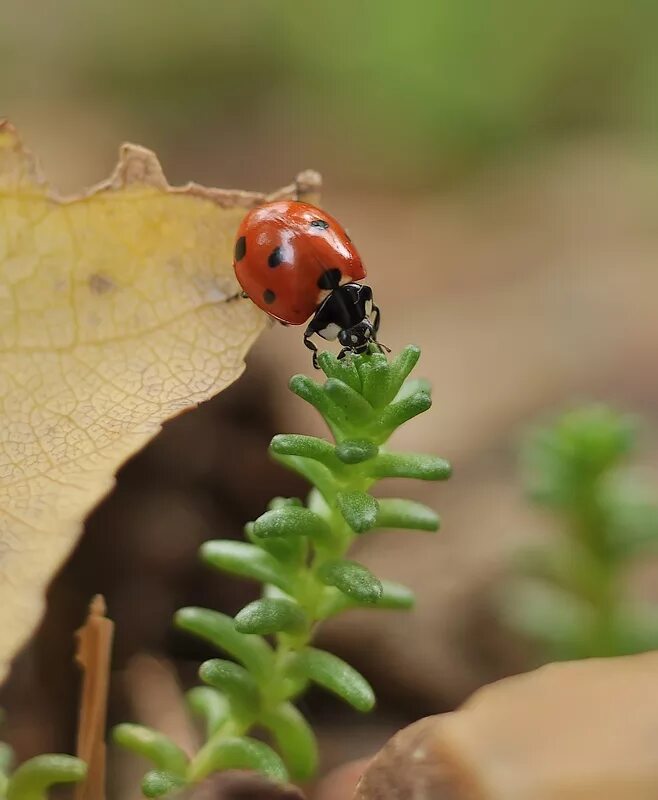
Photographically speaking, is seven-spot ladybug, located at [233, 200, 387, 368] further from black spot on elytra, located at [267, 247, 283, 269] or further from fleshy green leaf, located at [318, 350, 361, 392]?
fleshy green leaf, located at [318, 350, 361, 392]

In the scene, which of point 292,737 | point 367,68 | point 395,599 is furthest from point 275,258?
point 367,68

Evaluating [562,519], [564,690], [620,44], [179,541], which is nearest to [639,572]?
[562,519]

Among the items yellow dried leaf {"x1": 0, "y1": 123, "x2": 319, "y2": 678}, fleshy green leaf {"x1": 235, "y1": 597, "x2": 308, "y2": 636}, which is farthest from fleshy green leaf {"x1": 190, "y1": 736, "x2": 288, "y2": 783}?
yellow dried leaf {"x1": 0, "y1": 123, "x2": 319, "y2": 678}

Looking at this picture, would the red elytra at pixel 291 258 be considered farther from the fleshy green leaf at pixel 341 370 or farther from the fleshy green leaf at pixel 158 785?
the fleshy green leaf at pixel 158 785

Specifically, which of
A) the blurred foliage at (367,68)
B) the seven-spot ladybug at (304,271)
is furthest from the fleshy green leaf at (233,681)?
the blurred foliage at (367,68)

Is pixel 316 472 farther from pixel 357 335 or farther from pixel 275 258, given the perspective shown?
pixel 357 335
